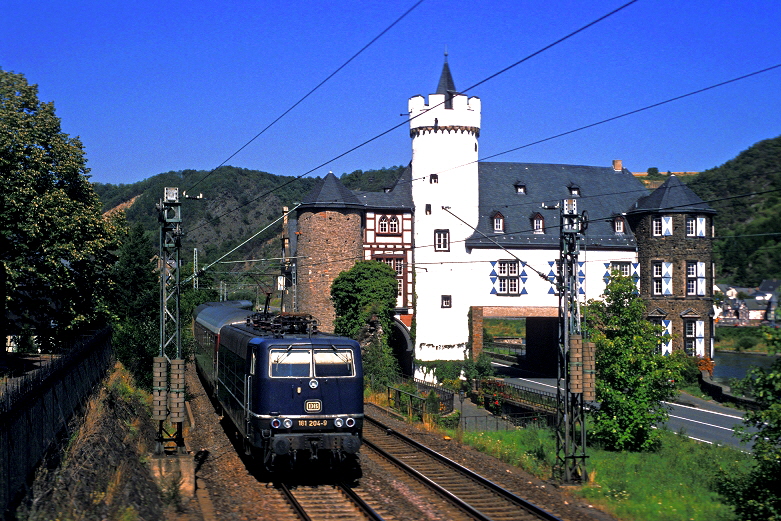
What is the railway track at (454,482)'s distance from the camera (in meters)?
14.0

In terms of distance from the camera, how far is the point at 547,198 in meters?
49.5

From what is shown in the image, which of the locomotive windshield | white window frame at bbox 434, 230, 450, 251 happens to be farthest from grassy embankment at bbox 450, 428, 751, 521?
white window frame at bbox 434, 230, 450, 251

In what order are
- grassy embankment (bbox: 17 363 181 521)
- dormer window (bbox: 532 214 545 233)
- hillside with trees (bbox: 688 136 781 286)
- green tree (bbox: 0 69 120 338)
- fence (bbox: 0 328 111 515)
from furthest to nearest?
hillside with trees (bbox: 688 136 781 286) < dormer window (bbox: 532 214 545 233) < green tree (bbox: 0 69 120 338) < fence (bbox: 0 328 111 515) < grassy embankment (bbox: 17 363 181 521)

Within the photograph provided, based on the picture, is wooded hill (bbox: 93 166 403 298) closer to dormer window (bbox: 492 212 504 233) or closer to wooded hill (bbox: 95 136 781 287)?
wooded hill (bbox: 95 136 781 287)

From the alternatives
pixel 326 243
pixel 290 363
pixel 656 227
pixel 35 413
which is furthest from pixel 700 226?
pixel 35 413

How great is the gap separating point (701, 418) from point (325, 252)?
21.8 meters

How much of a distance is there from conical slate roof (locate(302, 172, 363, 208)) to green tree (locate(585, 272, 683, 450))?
22.9m

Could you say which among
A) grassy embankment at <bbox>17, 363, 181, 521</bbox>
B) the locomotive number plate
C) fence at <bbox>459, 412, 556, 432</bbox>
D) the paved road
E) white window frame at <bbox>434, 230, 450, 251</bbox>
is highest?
white window frame at <bbox>434, 230, 450, 251</bbox>

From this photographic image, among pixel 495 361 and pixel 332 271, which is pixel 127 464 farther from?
pixel 495 361

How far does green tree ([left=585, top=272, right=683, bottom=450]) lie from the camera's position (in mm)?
24188

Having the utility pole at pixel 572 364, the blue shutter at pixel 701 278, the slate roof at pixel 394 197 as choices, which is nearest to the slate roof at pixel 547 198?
the blue shutter at pixel 701 278

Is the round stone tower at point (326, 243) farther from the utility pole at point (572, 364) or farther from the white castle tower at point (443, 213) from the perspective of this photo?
the utility pole at point (572, 364)

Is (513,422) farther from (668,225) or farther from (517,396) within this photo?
(668,225)

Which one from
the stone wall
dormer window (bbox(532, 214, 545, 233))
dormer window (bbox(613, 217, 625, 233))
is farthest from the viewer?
dormer window (bbox(613, 217, 625, 233))
